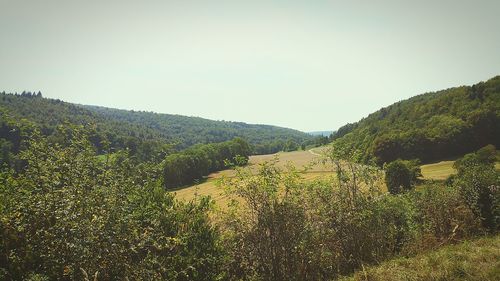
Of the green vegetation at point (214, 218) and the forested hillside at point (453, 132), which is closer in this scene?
the green vegetation at point (214, 218)

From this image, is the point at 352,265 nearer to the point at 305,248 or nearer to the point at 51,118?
the point at 305,248

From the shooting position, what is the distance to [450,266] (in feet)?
27.0

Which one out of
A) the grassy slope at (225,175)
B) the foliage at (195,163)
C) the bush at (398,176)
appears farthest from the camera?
the foliage at (195,163)

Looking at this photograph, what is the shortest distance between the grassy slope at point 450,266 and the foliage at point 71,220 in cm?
603

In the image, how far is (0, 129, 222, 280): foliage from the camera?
20.4 feet

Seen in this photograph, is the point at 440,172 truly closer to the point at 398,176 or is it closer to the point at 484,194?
the point at 398,176

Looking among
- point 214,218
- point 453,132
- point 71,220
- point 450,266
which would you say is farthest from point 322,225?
point 453,132

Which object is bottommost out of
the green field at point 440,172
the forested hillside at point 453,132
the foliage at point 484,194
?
the green field at point 440,172

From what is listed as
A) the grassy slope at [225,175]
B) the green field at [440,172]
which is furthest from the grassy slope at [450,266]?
the green field at [440,172]

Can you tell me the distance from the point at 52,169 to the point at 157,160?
335 cm

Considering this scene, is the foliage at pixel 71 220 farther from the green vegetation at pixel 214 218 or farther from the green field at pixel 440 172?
the green field at pixel 440 172

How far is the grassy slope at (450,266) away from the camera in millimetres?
7750

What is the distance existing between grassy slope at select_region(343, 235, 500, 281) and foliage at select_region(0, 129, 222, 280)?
6.03 metres

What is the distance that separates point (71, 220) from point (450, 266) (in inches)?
375
